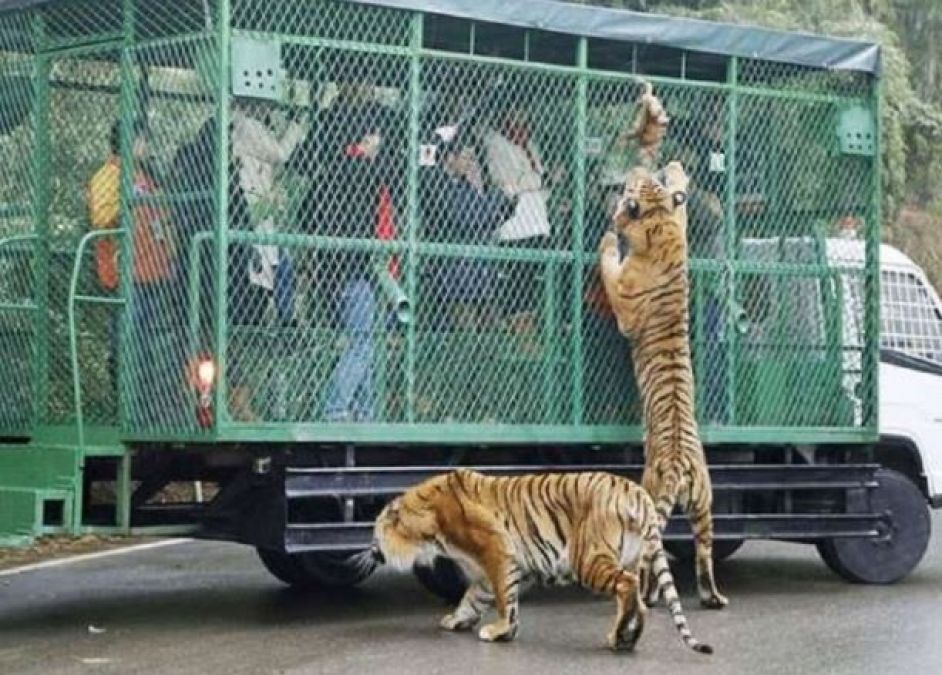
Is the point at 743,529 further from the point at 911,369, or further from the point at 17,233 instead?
the point at 17,233

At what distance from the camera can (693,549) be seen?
13.2m

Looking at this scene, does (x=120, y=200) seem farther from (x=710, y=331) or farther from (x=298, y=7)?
(x=710, y=331)

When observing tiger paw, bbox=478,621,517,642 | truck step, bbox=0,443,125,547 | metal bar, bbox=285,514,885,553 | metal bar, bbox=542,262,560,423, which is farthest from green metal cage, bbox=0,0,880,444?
tiger paw, bbox=478,621,517,642

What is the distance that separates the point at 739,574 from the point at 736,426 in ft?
6.48

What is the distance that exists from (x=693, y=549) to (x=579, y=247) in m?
2.31

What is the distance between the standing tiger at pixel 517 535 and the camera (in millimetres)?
10734

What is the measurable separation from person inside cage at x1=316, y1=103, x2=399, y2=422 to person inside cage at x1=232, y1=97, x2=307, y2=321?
265mm

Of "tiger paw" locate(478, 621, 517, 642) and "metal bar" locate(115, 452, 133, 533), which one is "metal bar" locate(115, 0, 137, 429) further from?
"tiger paw" locate(478, 621, 517, 642)

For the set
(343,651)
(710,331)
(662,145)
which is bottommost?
(343,651)

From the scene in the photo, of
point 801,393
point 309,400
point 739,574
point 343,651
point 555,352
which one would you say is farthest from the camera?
point 739,574

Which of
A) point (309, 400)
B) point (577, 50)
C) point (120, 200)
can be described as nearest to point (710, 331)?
point (577, 50)

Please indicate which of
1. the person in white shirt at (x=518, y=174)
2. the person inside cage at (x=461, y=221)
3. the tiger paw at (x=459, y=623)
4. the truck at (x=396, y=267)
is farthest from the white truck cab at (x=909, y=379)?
the tiger paw at (x=459, y=623)

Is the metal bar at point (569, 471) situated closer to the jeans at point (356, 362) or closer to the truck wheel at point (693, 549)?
the jeans at point (356, 362)

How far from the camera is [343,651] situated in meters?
10.4
